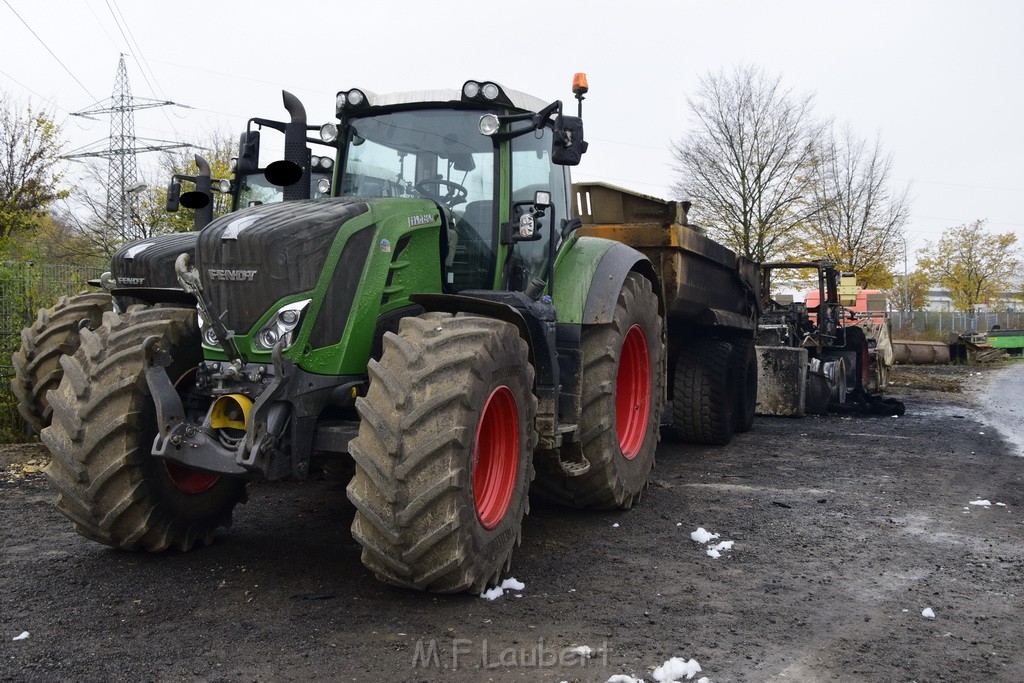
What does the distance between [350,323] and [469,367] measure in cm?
78

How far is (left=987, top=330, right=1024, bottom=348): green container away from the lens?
32219mm

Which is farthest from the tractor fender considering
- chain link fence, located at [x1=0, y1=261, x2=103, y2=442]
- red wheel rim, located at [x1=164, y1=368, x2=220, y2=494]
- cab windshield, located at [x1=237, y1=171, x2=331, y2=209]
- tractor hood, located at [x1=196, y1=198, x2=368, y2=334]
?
chain link fence, located at [x1=0, y1=261, x2=103, y2=442]

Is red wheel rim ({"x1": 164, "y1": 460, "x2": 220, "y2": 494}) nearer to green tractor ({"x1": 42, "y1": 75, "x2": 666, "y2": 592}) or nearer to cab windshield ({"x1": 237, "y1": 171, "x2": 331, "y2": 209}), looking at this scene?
green tractor ({"x1": 42, "y1": 75, "x2": 666, "y2": 592})

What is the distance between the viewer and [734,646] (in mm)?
4117

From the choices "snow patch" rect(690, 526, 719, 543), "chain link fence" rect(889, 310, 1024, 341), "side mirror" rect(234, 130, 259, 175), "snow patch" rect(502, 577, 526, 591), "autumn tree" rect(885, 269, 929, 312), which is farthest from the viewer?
"autumn tree" rect(885, 269, 929, 312)

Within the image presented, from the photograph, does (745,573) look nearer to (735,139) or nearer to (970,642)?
(970,642)

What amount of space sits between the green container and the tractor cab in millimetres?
30753

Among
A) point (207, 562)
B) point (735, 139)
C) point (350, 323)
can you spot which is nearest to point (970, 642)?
point (350, 323)

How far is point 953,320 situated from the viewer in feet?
143

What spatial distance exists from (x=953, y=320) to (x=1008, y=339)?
11801 mm

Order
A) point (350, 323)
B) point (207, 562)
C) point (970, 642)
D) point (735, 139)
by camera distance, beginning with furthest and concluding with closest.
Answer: point (735, 139) < point (207, 562) < point (350, 323) < point (970, 642)

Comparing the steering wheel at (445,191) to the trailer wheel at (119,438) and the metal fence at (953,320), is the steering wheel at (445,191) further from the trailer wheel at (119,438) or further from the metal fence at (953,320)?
the metal fence at (953,320)

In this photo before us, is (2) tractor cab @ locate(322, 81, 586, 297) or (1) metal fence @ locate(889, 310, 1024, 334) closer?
(2) tractor cab @ locate(322, 81, 586, 297)

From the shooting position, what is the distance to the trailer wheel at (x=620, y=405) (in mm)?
6164
